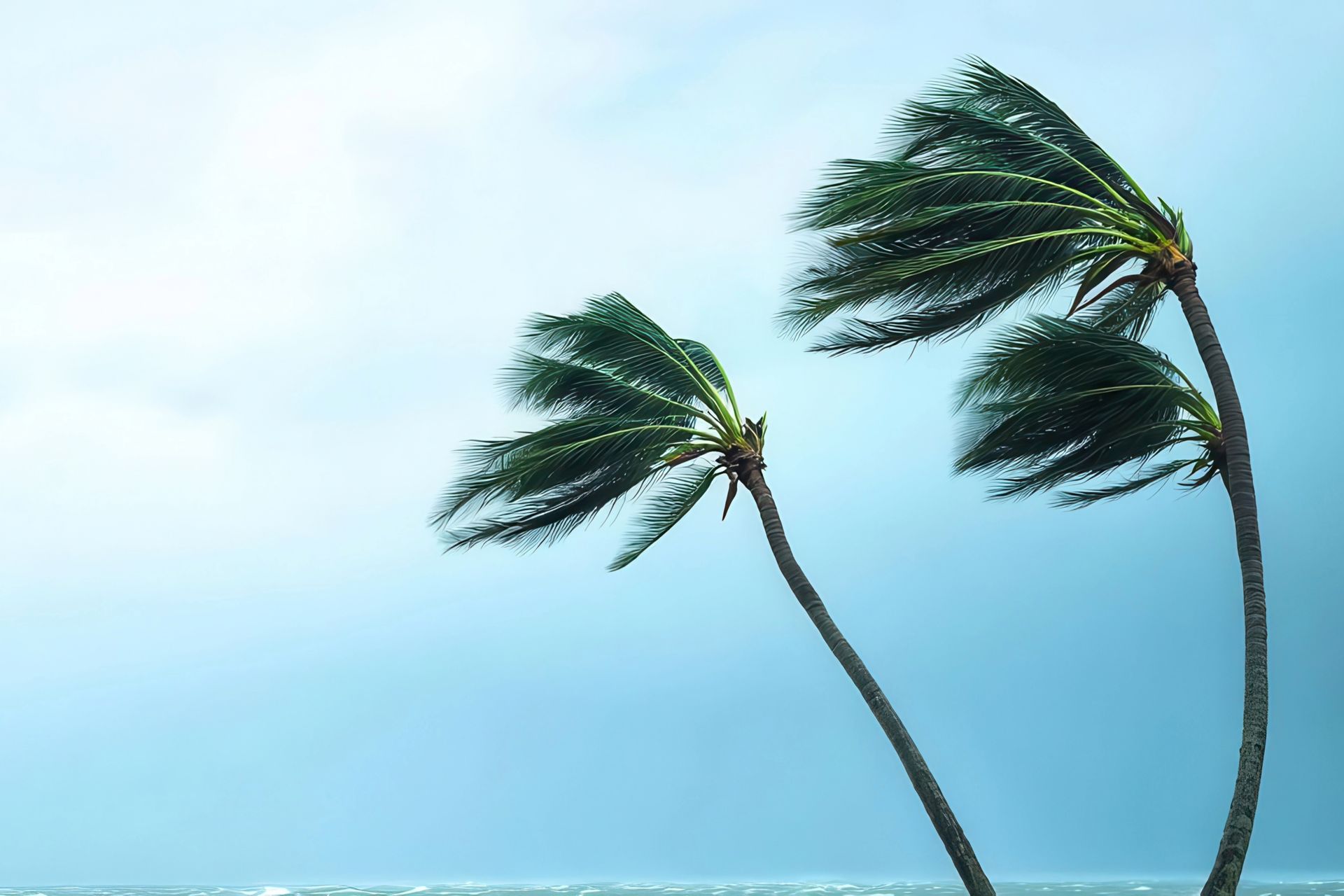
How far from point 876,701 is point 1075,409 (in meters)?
3.50

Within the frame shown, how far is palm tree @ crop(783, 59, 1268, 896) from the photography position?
36.1 feet

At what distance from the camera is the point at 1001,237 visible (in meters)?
11.4

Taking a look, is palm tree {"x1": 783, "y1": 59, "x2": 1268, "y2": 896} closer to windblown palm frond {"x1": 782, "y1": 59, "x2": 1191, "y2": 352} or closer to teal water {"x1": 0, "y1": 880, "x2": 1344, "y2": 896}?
windblown palm frond {"x1": 782, "y1": 59, "x2": 1191, "y2": 352}

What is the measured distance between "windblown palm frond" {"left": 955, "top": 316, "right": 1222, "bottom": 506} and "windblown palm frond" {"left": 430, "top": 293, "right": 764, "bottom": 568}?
8.63 ft

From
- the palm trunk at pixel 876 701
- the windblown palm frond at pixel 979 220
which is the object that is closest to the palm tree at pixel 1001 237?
the windblown palm frond at pixel 979 220

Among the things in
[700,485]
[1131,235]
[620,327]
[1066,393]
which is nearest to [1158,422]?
[1066,393]

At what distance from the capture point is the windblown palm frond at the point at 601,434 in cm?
1365

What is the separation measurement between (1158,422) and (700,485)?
5096 millimetres

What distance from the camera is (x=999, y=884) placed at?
231 ft

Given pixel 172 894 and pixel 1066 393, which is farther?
pixel 172 894

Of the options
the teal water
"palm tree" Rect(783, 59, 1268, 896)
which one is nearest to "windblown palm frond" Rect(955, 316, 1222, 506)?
"palm tree" Rect(783, 59, 1268, 896)

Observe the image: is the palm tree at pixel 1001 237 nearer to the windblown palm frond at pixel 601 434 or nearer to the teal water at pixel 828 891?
the windblown palm frond at pixel 601 434

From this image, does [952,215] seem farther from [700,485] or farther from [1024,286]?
[700,485]

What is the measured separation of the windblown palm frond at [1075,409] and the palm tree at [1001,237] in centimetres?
44
